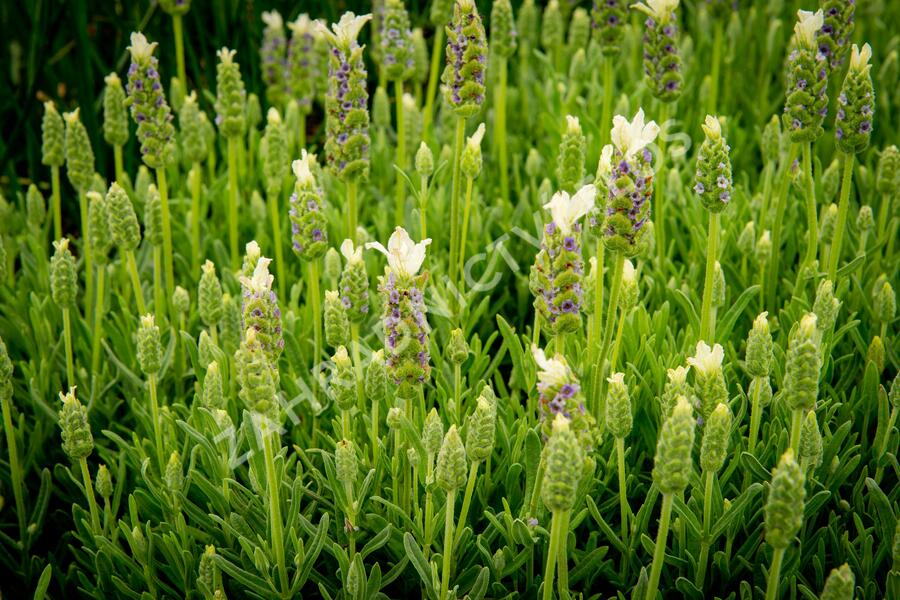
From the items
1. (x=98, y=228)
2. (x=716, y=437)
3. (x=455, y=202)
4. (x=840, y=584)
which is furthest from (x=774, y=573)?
(x=98, y=228)

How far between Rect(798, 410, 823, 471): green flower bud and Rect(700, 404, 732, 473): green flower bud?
0.21 m

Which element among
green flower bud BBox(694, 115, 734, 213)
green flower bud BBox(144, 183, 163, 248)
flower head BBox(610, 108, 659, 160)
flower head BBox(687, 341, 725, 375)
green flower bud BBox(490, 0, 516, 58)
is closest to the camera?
flower head BBox(610, 108, 659, 160)

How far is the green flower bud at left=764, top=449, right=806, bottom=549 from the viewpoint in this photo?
1.67m

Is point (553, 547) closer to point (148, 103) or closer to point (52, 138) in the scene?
point (148, 103)

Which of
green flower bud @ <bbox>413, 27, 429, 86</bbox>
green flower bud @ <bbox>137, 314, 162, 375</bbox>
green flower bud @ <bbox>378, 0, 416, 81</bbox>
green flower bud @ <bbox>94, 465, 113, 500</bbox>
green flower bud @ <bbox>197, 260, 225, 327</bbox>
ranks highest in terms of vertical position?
green flower bud @ <bbox>413, 27, 429, 86</bbox>

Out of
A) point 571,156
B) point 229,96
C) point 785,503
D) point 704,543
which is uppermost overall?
point 229,96

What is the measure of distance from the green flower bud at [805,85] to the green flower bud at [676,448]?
110cm

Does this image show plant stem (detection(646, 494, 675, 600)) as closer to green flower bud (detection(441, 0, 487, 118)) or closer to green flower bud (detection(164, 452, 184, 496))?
green flower bud (detection(164, 452, 184, 496))

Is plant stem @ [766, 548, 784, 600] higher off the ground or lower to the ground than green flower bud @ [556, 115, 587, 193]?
lower

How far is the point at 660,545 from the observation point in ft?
6.22

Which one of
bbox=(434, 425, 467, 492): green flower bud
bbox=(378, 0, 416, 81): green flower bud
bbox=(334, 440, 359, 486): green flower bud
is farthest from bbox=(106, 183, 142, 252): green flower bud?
bbox=(434, 425, 467, 492): green flower bud

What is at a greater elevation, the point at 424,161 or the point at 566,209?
the point at 424,161

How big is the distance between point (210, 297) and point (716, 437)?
1354 millimetres

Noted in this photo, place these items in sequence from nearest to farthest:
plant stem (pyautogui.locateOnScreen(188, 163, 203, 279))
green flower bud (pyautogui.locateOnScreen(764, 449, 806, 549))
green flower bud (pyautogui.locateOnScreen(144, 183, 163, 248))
Result: green flower bud (pyautogui.locateOnScreen(764, 449, 806, 549)), green flower bud (pyautogui.locateOnScreen(144, 183, 163, 248)), plant stem (pyautogui.locateOnScreen(188, 163, 203, 279))
